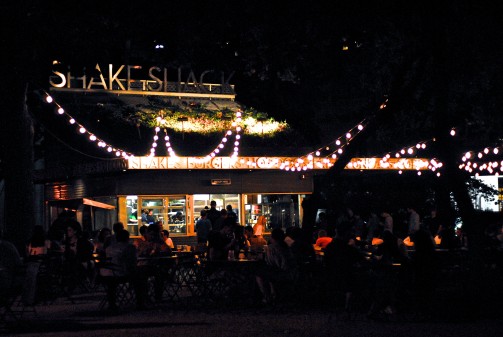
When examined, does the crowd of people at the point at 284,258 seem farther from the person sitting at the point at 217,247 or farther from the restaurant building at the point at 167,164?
the restaurant building at the point at 167,164

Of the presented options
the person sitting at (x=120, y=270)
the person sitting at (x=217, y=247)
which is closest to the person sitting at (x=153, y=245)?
the person sitting at (x=217, y=247)

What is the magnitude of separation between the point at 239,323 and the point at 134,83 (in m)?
14.0

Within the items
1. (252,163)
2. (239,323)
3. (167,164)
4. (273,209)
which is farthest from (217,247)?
(273,209)

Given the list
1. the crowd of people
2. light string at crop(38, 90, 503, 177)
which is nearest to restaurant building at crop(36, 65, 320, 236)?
light string at crop(38, 90, 503, 177)

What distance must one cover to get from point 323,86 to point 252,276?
63.1 feet

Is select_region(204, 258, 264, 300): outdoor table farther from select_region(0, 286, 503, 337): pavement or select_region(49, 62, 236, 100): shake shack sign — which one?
select_region(49, 62, 236, 100): shake shack sign

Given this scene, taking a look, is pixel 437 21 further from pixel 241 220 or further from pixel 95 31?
pixel 241 220

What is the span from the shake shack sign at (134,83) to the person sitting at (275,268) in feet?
33.1

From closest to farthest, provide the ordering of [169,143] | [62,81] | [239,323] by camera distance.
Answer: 1. [239,323]
2. [62,81]
3. [169,143]

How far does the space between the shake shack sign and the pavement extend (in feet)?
34.1

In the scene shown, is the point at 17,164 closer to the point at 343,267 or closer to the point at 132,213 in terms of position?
the point at 132,213

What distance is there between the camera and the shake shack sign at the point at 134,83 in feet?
76.4

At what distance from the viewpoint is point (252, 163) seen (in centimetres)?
2539

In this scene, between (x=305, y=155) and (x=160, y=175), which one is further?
(x=305, y=155)
